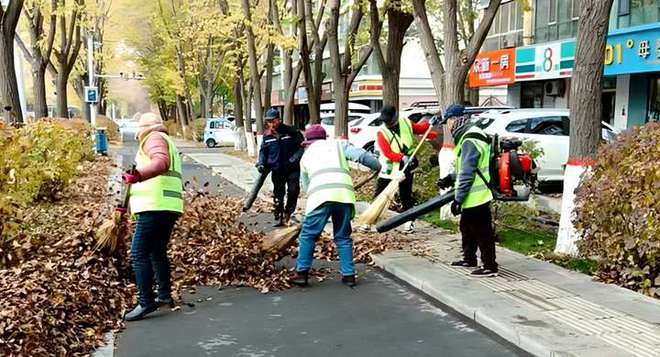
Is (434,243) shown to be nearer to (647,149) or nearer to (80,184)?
(647,149)

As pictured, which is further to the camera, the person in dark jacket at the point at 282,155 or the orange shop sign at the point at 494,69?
the orange shop sign at the point at 494,69

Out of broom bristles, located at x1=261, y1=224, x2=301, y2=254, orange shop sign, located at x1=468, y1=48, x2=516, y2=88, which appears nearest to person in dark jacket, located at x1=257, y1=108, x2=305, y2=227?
broom bristles, located at x1=261, y1=224, x2=301, y2=254

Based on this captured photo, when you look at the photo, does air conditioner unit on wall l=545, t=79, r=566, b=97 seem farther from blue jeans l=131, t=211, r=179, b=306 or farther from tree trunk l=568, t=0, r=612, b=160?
blue jeans l=131, t=211, r=179, b=306

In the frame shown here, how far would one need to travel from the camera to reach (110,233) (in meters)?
6.64

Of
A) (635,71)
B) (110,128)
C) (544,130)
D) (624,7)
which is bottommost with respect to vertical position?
(110,128)

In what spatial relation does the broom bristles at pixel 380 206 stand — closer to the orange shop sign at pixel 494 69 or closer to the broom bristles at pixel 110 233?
the broom bristles at pixel 110 233

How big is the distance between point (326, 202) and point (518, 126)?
8.32 m

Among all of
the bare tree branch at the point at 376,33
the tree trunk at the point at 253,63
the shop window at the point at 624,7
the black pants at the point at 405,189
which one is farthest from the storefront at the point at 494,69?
the black pants at the point at 405,189

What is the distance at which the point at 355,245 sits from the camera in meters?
8.70

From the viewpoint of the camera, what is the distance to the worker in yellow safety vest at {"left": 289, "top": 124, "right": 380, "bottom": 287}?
6914mm

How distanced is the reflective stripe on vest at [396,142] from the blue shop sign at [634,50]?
1270 cm

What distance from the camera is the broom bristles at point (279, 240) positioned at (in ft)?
24.5

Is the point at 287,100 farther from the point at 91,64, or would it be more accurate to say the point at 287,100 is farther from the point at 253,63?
the point at 91,64

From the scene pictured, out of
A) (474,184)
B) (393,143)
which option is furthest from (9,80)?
(474,184)
